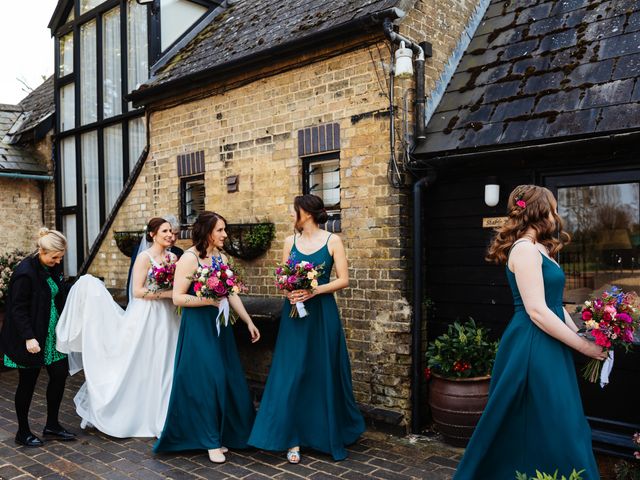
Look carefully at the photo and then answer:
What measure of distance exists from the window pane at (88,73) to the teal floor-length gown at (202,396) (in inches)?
280

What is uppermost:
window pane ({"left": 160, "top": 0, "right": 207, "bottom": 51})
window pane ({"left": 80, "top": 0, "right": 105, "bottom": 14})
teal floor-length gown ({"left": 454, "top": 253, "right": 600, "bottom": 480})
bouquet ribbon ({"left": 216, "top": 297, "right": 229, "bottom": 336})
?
window pane ({"left": 80, "top": 0, "right": 105, "bottom": 14})

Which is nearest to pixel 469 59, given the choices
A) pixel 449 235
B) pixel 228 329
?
pixel 449 235

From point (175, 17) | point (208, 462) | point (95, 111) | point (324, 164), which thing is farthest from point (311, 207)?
point (95, 111)

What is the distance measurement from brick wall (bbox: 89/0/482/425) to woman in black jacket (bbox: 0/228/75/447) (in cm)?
242

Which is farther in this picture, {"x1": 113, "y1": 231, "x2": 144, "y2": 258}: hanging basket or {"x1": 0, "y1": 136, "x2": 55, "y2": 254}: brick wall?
{"x1": 0, "y1": 136, "x2": 55, "y2": 254}: brick wall

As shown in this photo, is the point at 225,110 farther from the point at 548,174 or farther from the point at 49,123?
the point at 49,123

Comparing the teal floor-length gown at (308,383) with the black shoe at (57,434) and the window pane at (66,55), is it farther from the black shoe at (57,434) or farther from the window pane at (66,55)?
the window pane at (66,55)

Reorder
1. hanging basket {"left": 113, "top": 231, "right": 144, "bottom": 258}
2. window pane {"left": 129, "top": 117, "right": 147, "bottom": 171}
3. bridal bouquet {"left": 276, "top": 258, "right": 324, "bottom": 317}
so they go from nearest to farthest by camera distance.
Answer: bridal bouquet {"left": 276, "top": 258, "right": 324, "bottom": 317} → hanging basket {"left": 113, "top": 231, "right": 144, "bottom": 258} → window pane {"left": 129, "top": 117, "right": 147, "bottom": 171}

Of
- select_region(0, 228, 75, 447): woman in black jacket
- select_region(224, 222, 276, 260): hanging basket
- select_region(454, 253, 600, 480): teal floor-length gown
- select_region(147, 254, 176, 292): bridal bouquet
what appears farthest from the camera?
select_region(224, 222, 276, 260): hanging basket

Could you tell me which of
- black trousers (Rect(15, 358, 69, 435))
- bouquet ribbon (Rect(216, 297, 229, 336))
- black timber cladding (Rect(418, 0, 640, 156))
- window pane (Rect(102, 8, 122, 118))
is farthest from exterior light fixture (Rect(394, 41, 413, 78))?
window pane (Rect(102, 8, 122, 118))

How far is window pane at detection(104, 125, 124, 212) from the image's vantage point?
10.4 meters

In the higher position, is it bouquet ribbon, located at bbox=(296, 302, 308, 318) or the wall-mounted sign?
the wall-mounted sign

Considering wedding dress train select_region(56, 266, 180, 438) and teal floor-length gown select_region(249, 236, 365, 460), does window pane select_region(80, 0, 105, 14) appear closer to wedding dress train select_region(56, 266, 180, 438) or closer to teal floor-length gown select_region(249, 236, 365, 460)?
wedding dress train select_region(56, 266, 180, 438)

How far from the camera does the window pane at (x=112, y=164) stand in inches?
410
